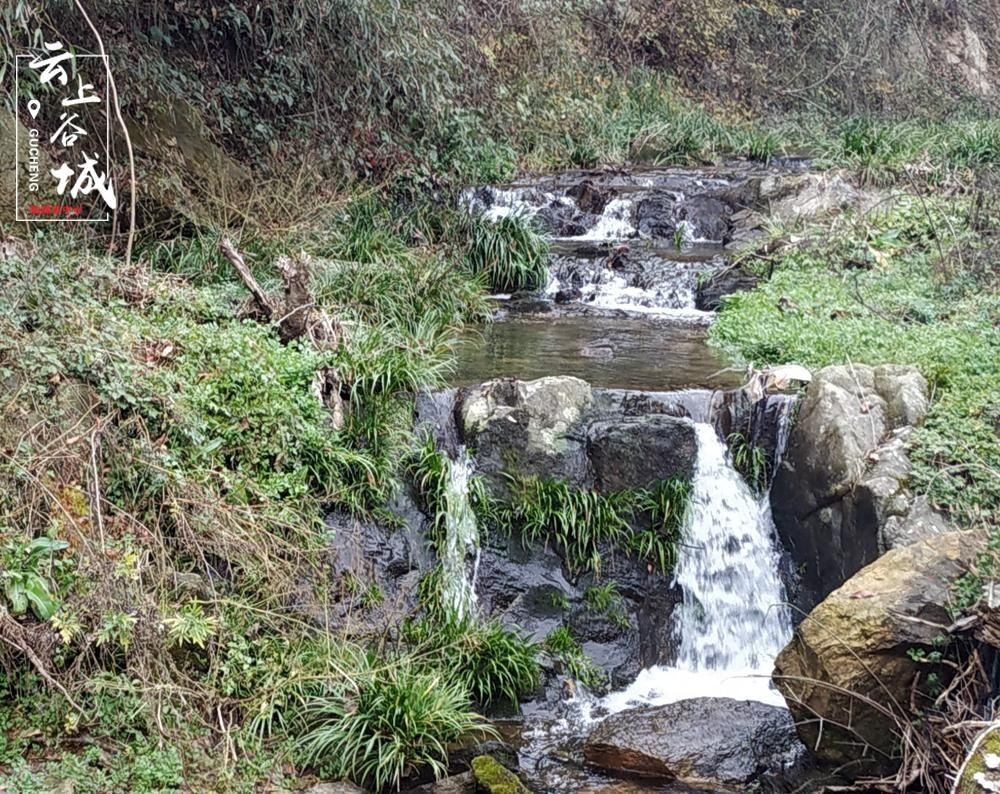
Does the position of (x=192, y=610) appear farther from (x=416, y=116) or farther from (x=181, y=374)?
(x=416, y=116)

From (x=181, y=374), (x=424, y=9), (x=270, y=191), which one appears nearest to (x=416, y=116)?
(x=424, y=9)

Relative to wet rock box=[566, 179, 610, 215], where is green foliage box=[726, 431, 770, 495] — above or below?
below

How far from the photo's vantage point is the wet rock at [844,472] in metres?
5.92

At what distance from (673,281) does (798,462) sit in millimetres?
4011

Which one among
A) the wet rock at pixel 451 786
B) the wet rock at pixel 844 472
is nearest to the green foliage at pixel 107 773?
the wet rock at pixel 451 786

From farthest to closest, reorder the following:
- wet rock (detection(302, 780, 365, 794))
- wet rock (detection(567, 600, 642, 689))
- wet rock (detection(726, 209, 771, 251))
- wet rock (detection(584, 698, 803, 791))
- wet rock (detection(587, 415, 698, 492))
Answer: wet rock (detection(726, 209, 771, 251)), wet rock (detection(587, 415, 698, 492)), wet rock (detection(567, 600, 642, 689)), wet rock (detection(584, 698, 803, 791)), wet rock (detection(302, 780, 365, 794))

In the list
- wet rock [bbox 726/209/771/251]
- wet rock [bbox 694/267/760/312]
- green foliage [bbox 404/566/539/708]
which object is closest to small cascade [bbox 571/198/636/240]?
wet rock [bbox 726/209/771/251]

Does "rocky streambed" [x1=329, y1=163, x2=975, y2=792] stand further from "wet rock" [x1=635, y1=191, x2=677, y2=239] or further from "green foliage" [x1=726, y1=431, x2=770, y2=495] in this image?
"wet rock" [x1=635, y1=191, x2=677, y2=239]

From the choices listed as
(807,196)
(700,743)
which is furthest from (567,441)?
(807,196)

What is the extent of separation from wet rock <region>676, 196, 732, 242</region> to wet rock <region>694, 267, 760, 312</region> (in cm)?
166

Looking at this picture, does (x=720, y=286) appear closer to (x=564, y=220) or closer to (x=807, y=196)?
(x=807, y=196)

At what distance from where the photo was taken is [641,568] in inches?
248

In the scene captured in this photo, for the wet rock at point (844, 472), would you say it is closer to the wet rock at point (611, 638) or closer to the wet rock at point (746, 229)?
the wet rock at point (611, 638)

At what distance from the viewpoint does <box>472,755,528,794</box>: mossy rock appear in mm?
4664
